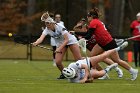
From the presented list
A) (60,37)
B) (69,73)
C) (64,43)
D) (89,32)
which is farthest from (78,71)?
(60,37)

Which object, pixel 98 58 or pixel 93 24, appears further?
pixel 93 24

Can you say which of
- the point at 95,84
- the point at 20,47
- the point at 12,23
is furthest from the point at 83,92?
the point at 12,23

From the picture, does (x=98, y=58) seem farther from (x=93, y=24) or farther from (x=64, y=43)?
(x=64, y=43)

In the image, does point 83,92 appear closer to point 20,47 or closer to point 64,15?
point 20,47

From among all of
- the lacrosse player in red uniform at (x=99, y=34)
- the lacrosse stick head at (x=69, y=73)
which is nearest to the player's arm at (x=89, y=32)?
the lacrosse player in red uniform at (x=99, y=34)

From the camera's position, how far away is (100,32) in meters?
18.0

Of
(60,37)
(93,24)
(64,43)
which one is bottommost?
(64,43)

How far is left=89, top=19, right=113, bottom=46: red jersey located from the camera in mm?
17828

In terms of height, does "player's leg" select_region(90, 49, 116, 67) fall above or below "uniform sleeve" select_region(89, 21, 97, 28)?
below

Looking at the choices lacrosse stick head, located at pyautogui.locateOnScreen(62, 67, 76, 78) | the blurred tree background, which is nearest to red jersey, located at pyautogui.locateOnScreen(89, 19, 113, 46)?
lacrosse stick head, located at pyautogui.locateOnScreen(62, 67, 76, 78)

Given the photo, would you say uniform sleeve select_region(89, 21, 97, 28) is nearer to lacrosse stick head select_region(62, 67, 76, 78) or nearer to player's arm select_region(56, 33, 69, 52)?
player's arm select_region(56, 33, 69, 52)

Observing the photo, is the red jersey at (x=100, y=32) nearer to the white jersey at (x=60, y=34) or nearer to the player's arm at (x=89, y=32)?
the player's arm at (x=89, y=32)

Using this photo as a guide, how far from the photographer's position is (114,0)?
49875 millimetres

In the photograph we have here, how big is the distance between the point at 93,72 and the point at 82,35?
4.00ft
